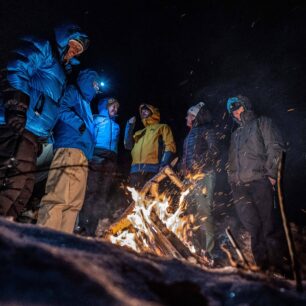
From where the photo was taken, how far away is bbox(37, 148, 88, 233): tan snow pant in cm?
322

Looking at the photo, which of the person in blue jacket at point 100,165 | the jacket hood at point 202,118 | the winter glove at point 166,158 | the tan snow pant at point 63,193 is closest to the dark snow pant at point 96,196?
the person in blue jacket at point 100,165

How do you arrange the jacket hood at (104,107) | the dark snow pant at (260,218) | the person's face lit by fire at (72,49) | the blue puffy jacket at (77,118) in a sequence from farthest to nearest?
the jacket hood at (104,107)
the person's face lit by fire at (72,49)
the blue puffy jacket at (77,118)
the dark snow pant at (260,218)

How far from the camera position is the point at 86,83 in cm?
429

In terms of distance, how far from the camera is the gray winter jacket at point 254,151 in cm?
418

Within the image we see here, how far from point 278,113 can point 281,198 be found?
25.0 feet

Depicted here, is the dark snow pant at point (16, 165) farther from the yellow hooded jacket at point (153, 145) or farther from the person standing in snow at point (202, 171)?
the person standing in snow at point (202, 171)

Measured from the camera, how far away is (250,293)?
1.08 m

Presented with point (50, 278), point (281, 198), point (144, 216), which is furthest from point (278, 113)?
point (50, 278)

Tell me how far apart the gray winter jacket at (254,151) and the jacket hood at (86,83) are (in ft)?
8.08

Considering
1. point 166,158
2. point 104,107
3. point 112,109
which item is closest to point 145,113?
point 112,109

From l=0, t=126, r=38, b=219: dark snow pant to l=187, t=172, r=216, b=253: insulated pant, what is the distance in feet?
9.33

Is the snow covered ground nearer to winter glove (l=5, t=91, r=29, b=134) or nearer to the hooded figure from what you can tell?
winter glove (l=5, t=91, r=29, b=134)

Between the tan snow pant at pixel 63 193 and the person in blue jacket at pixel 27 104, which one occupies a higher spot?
the person in blue jacket at pixel 27 104

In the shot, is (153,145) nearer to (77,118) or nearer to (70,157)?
(77,118)
